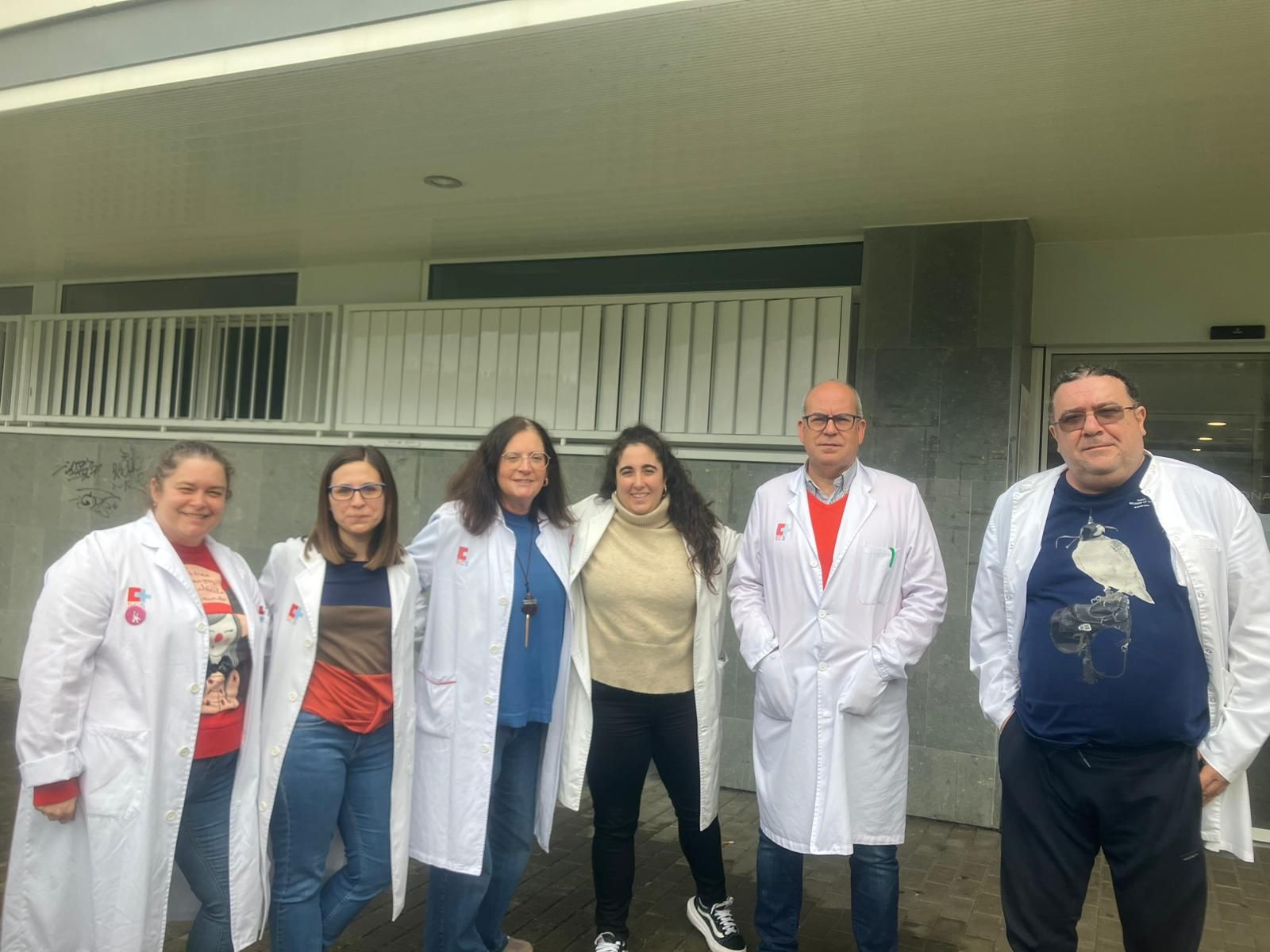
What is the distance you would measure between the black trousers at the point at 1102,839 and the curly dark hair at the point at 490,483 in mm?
1759

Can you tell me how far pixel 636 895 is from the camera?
4434 mm

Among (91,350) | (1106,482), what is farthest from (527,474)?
(91,350)

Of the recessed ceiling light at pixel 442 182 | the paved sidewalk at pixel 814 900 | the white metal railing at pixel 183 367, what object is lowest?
the paved sidewalk at pixel 814 900

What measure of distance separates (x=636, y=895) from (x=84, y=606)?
276 centimetres

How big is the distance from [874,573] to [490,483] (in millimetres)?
1414

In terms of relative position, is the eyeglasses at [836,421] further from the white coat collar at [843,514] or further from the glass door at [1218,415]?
the glass door at [1218,415]

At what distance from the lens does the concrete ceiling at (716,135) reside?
3531 mm

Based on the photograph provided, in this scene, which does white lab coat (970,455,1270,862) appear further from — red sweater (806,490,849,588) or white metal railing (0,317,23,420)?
white metal railing (0,317,23,420)

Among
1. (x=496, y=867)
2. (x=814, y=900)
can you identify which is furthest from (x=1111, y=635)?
(x=814, y=900)

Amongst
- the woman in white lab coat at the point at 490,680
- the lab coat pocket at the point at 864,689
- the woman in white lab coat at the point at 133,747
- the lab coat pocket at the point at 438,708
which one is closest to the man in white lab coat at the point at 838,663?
the lab coat pocket at the point at 864,689

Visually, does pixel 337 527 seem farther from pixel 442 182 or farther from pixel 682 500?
pixel 442 182

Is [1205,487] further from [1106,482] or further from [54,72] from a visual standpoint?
[54,72]

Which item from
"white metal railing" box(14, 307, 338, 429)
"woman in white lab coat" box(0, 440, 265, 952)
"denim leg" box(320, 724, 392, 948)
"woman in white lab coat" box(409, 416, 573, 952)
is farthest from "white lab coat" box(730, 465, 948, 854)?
"white metal railing" box(14, 307, 338, 429)

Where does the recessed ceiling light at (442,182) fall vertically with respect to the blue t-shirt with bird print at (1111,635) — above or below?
above
